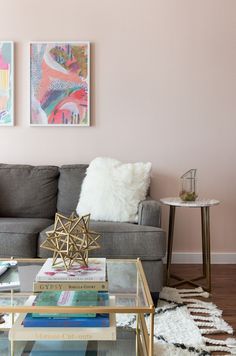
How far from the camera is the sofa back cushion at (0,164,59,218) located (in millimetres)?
3039

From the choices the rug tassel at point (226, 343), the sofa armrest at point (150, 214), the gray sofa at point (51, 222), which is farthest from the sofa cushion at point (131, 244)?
the rug tassel at point (226, 343)

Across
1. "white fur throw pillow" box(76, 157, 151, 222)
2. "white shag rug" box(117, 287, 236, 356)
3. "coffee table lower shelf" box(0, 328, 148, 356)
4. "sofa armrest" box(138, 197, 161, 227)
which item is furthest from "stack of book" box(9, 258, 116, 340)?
"white fur throw pillow" box(76, 157, 151, 222)

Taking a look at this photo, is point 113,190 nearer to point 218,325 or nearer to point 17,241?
point 17,241

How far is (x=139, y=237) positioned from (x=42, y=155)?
1364 mm

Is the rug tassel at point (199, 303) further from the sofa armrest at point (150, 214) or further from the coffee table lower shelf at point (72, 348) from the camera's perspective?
the coffee table lower shelf at point (72, 348)

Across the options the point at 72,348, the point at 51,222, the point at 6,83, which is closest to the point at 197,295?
the point at 51,222

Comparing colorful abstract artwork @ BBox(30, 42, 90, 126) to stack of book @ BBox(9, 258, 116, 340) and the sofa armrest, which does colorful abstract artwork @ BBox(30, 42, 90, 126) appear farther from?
stack of book @ BBox(9, 258, 116, 340)

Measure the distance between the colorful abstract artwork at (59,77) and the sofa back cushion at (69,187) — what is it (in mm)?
509

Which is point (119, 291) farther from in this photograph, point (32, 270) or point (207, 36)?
point (207, 36)

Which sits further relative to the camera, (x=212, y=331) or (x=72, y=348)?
(x=212, y=331)

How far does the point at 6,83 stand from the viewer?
330 cm

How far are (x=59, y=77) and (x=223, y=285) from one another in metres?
2.03

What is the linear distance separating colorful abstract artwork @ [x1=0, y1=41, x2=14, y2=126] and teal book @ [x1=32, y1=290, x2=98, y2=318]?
2221 mm

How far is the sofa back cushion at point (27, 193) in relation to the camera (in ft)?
9.97
